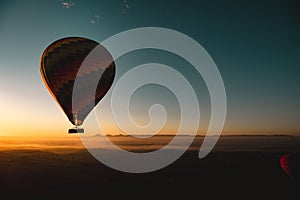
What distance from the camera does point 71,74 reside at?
33.4 m

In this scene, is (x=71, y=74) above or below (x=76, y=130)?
above

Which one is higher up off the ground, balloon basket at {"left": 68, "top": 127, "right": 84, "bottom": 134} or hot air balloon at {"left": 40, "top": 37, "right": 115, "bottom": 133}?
hot air balloon at {"left": 40, "top": 37, "right": 115, "bottom": 133}

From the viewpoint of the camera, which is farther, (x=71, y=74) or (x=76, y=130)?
(x=71, y=74)

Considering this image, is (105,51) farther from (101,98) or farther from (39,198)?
(39,198)

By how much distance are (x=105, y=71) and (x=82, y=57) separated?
359 cm

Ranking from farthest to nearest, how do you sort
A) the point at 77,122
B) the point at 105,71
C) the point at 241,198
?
the point at 241,198 → the point at 105,71 → the point at 77,122

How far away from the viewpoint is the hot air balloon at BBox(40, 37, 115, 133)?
3288cm

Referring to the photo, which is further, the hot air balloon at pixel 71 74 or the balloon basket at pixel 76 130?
the hot air balloon at pixel 71 74

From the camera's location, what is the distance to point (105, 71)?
118 ft

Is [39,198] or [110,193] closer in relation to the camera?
[39,198]

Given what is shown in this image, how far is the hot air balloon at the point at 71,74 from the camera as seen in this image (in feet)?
108

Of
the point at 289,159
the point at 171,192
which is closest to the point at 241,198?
the point at 171,192

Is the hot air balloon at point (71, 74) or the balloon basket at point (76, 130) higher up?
the hot air balloon at point (71, 74)

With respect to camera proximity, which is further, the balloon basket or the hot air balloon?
the hot air balloon
